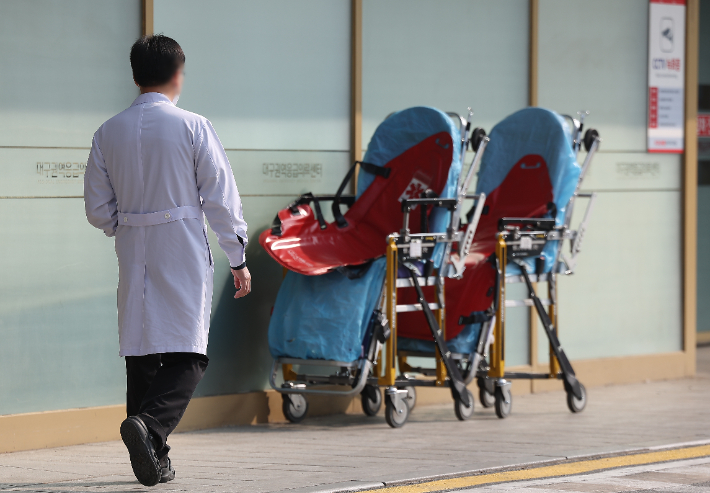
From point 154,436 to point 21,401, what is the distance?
1907mm

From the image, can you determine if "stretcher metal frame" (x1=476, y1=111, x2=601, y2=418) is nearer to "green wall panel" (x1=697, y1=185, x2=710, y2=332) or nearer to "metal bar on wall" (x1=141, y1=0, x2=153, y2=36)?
"metal bar on wall" (x1=141, y1=0, x2=153, y2=36)

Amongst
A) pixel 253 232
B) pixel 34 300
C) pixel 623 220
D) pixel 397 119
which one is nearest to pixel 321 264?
pixel 253 232

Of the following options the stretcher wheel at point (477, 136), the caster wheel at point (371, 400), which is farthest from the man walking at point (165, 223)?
the caster wheel at point (371, 400)

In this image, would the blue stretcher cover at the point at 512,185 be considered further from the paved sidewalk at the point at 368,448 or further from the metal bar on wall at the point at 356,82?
the metal bar on wall at the point at 356,82

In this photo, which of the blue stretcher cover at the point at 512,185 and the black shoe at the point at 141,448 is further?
the blue stretcher cover at the point at 512,185

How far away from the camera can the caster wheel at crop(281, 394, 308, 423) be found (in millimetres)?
7285

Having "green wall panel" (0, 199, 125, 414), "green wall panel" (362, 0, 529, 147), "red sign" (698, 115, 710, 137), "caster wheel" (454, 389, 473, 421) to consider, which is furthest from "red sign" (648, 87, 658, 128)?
"green wall panel" (0, 199, 125, 414)

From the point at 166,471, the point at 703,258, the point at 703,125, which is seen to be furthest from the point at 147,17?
the point at 703,258

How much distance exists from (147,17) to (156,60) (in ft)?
6.34

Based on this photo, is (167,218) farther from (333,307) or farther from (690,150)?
(690,150)

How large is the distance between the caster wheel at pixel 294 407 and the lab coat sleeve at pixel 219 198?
2565 mm

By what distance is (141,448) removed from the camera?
466 centimetres

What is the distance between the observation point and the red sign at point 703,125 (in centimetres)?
1173

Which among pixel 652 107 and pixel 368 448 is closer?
pixel 368 448
